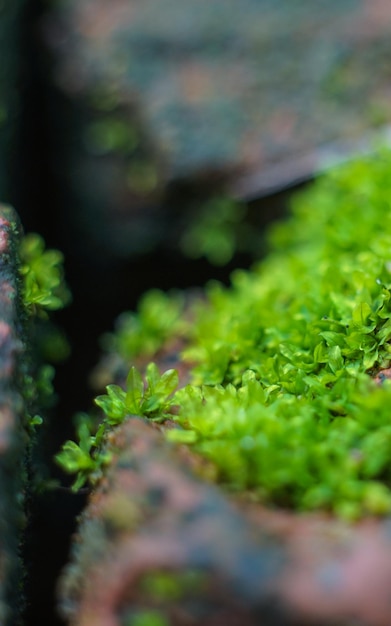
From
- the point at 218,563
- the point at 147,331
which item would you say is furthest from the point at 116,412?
the point at 147,331

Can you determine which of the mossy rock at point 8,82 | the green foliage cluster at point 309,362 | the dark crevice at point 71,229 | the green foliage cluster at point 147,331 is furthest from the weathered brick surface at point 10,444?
the dark crevice at point 71,229

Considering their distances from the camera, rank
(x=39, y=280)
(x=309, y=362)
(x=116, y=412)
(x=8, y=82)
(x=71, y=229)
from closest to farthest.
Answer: (x=116, y=412) → (x=309, y=362) → (x=39, y=280) → (x=8, y=82) → (x=71, y=229)

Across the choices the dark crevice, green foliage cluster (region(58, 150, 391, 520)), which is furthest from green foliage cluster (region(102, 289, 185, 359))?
the dark crevice

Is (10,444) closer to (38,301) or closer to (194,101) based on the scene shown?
(38,301)

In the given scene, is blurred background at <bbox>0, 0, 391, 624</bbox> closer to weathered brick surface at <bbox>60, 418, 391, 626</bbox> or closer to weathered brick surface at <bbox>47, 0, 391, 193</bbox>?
weathered brick surface at <bbox>47, 0, 391, 193</bbox>

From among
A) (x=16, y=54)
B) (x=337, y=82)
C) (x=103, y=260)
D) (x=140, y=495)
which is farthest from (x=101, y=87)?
(x=140, y=495)

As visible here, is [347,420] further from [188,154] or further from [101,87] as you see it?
[101,87]

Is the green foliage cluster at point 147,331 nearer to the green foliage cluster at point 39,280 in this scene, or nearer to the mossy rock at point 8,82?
the green foliage cluster at point 39,280

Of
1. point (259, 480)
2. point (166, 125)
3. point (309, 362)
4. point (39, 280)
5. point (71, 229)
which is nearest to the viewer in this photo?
point (259, 480)
